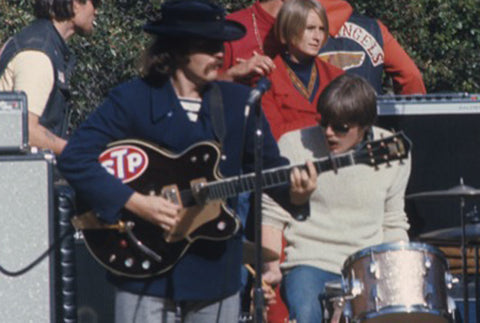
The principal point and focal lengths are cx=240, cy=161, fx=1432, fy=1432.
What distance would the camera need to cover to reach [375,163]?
18.1 ft

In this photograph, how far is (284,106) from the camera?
693cm

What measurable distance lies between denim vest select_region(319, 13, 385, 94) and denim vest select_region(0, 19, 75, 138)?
1.54 metres

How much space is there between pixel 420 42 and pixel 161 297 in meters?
9.77

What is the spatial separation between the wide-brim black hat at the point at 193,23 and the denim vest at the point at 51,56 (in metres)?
1.30

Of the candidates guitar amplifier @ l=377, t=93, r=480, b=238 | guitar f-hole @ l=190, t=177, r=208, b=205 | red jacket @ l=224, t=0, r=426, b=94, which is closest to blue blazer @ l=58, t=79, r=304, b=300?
guitar f-hole @ l=190, t=177, r=208, b=205

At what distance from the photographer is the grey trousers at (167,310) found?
531 cm

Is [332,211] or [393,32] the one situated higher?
[393,32]

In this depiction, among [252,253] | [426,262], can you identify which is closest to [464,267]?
[426,262]

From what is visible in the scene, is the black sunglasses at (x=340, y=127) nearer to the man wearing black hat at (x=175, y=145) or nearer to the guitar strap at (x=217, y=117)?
the man wearing black hat at (x=175, y=145)

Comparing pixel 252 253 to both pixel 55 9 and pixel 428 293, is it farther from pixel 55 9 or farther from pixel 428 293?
pixel 55 9

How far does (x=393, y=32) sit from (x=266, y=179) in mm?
9282

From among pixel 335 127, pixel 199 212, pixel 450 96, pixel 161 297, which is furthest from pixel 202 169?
pixel 450 96

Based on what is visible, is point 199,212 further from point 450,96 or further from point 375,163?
point 450,96

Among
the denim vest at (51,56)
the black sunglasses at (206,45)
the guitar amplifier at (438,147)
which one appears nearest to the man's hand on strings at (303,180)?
the black sunglasses at (206,45)
